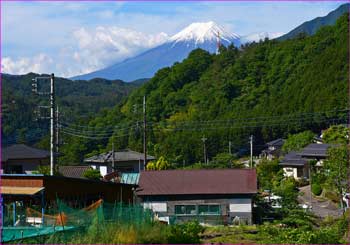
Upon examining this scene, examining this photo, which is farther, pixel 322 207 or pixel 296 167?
pixel 296 167

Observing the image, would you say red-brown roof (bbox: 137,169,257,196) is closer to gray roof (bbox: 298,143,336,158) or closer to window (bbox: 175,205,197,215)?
window (bbox: 175,205,197,215)

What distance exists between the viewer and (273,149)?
1949 inches

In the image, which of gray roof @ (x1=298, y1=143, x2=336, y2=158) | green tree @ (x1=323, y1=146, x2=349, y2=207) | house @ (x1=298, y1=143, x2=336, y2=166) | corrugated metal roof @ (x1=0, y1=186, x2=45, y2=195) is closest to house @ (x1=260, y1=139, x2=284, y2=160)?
gray roof @ (x1=298, y1=143, x2=336, y2=158)

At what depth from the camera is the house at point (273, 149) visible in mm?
48241

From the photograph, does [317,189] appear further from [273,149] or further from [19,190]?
[19,190]

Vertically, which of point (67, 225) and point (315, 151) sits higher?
point (315, 151)

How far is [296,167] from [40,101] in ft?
149

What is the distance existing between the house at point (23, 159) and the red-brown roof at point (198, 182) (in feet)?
21.7

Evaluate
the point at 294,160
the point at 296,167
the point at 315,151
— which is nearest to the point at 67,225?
the point at 315,151

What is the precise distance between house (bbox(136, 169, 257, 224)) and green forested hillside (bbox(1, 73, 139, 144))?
18.5 feet

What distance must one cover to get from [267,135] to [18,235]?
45042 mm

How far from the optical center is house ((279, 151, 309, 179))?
3781 cm

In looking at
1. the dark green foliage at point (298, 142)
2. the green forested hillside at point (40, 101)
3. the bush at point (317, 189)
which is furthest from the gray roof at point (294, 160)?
the green forested hillside at point (40, 101)

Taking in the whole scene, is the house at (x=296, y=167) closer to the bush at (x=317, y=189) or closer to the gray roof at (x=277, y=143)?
the bush at (x=317, y=189)
